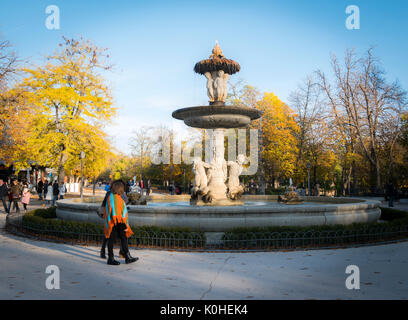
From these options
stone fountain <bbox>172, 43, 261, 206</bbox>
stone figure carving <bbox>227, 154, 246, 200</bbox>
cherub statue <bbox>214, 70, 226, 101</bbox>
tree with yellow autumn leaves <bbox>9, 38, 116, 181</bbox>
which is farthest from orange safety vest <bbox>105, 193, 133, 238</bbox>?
tree with yellow autumn leaves <bbox>9, 38, 116, 181</bbox>

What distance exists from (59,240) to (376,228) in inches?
322

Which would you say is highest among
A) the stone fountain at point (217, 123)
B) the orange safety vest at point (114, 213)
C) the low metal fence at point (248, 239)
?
the stone fountain at point (217, 123)

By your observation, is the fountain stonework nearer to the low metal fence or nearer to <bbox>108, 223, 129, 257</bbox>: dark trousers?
the low metal fence

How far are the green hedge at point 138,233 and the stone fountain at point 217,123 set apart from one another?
3.97 metres

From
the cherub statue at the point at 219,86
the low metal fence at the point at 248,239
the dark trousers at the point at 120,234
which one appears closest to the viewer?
the dark trousers at the point at 120,234

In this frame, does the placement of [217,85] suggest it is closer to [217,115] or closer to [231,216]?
[217,115]

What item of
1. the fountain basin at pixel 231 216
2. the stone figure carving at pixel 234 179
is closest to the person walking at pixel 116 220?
the fountain basin at pixel 231 216

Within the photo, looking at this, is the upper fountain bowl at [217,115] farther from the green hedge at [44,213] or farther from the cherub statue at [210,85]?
the green hedge at [44,213]

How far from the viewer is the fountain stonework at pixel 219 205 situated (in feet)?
31.0

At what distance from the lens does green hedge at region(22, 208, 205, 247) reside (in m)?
8.68

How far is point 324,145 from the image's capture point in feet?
126

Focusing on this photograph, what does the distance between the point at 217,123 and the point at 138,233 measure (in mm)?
5495
